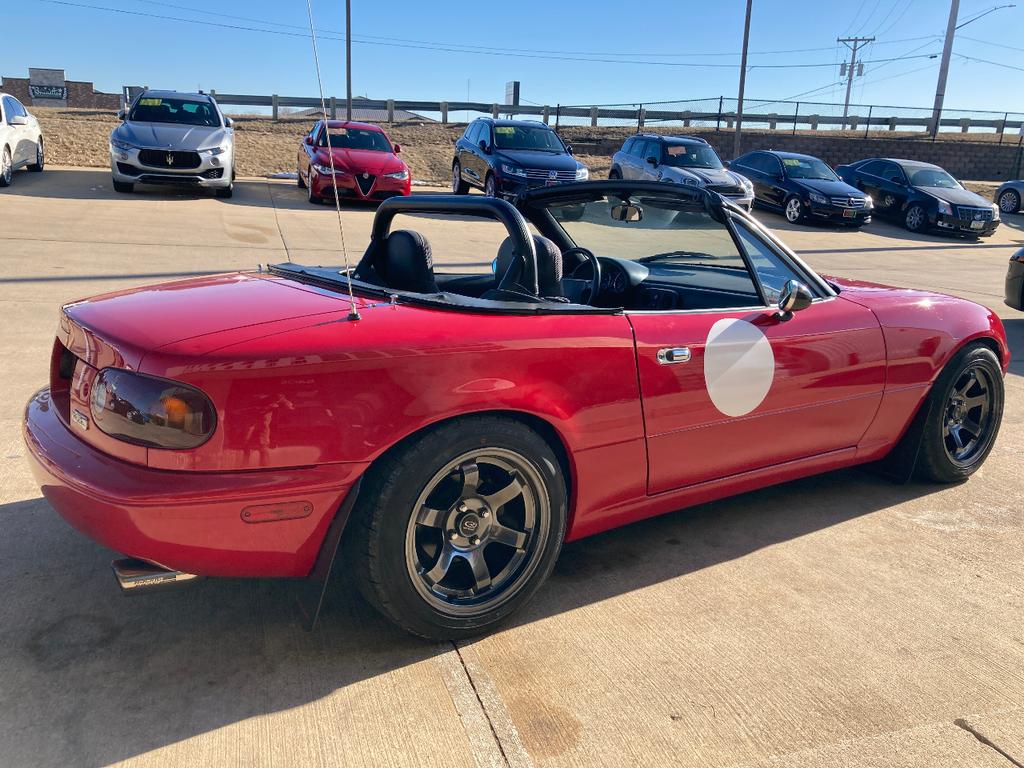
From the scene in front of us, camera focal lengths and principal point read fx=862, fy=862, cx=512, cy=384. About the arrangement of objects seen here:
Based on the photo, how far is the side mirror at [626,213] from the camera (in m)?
3.73

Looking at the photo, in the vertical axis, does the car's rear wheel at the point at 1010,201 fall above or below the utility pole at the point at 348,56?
below

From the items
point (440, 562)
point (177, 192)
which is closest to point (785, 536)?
point (440, 562)

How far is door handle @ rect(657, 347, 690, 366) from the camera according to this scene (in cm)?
298

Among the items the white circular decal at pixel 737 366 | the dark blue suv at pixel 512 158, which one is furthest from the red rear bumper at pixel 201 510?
the dark blue suv at pixel 512 158

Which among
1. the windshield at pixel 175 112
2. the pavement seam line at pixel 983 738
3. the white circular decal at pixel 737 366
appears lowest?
the pavement seam line at pixel 983 738

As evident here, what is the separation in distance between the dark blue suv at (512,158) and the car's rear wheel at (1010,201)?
1321 cm

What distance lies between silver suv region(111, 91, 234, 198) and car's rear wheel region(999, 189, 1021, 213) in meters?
19.5

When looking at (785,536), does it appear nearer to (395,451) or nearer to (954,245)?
(395,451)

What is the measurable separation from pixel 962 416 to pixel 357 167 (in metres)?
12.0

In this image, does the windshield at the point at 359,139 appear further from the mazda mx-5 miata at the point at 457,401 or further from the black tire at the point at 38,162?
the mazda mx-5 miata at the point at 457,401

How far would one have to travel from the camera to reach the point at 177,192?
590 inches

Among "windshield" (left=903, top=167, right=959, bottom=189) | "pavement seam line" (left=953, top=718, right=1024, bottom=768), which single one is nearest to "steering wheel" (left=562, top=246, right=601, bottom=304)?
"pavement seam line" (left=953, top=718, right=1024, bottom=768)

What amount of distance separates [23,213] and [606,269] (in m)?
10.4

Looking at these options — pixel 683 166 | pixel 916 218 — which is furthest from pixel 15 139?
pixel 916 218
